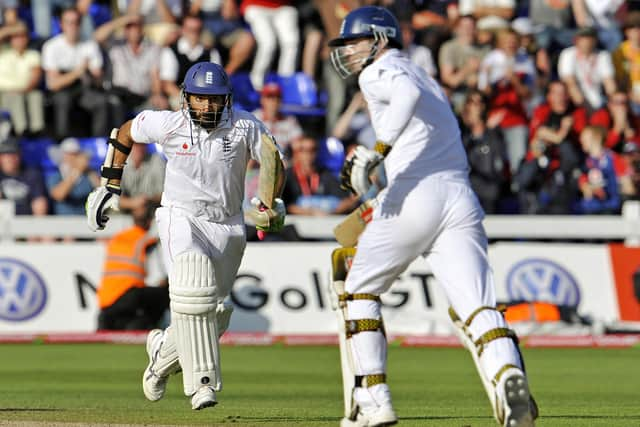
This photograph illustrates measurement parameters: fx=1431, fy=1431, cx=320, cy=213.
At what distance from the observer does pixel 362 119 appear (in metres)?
17.3

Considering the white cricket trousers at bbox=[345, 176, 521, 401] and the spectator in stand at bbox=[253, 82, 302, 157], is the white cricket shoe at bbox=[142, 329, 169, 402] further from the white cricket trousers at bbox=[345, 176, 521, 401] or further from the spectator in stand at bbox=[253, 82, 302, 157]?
the spectator in stand at bbox=[253, 82, 302, 157]

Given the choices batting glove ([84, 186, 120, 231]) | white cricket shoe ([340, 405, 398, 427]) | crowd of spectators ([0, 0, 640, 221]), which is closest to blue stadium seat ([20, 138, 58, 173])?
crowd of spectators ([0, 0, 640, 221])

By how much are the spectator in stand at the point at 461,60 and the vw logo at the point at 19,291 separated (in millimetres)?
5570

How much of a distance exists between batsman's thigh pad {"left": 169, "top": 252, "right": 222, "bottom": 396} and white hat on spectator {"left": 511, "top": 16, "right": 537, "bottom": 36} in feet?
37.2

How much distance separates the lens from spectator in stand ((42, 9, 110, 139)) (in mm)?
17359

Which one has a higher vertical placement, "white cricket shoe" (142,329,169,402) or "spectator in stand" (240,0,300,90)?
"spectator in stand" (240,0,300,90)

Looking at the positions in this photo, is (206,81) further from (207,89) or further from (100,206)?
(100,206)

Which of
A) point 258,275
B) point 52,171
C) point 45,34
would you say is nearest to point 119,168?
point 258,275

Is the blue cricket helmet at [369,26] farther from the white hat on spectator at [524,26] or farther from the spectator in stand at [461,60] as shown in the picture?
the white hat on spectator at [524,26]

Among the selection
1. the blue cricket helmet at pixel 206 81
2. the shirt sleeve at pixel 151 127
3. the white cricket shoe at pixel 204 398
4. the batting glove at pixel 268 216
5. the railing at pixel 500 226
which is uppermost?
the blue cricket helmet at pixel 206 81

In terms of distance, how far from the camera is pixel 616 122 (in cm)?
1756

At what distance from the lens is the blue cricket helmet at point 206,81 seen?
8195 millimetres

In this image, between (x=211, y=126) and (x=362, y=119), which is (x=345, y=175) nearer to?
(x=211, y=126)

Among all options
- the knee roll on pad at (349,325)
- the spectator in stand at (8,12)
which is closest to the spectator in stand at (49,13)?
the spectator in stand at (8,12)
